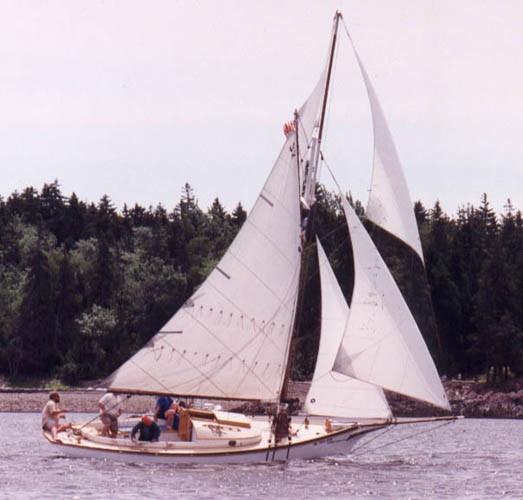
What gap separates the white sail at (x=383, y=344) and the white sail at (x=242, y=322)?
3283 millimetres

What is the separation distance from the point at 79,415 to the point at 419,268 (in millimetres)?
34694

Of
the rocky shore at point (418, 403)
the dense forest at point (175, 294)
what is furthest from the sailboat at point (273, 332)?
the dense forest at point (175, 294)

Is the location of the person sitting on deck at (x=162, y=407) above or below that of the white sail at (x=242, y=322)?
below

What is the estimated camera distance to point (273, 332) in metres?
46.2

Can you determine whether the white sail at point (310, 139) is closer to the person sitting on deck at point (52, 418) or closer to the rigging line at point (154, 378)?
the rigging line at point (154, 378)

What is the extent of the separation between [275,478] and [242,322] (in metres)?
6.64

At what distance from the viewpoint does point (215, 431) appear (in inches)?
1736

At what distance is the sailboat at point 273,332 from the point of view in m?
43.8

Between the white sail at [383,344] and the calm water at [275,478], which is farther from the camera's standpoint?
the white sail at [383,344]

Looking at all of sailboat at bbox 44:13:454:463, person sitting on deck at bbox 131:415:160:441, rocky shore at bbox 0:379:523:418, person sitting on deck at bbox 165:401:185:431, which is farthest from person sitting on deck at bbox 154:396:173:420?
rocky shore at bbox 0:379:523:418

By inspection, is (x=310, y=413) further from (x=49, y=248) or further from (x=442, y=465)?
(x=49, y=248)

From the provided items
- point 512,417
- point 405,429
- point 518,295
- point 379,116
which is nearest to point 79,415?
point 405,429

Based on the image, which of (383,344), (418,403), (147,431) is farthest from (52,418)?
(418,403)

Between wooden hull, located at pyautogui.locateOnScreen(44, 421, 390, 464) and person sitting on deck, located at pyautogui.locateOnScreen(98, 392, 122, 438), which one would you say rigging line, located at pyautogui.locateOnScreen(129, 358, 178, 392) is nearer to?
person sitting on deck, located at pyautogui.locateOnScreen(98, 392, 122, 438)
